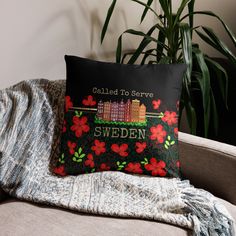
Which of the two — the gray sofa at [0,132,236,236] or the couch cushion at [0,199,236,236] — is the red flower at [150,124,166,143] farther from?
the couch cushion at [0,199,236,236]

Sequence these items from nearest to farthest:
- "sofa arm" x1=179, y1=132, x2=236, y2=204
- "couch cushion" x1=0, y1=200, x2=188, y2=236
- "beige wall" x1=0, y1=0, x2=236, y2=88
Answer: "couch cushion" x1=0, y1=200, x2=188, y2=236 < "sofa arm" x1=179, y1=132, x2=236, y2=204 < "beige wall" x1=0, y1=0, x2=236, y2=88

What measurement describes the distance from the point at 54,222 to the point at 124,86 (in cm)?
51

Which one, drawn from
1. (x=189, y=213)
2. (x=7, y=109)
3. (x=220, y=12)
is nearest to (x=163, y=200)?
(x=189, y=213)

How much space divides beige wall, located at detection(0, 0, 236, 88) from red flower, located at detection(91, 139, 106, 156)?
1.84 feet

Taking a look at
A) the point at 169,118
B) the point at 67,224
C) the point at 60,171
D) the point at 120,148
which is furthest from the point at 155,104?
the point at 67,224

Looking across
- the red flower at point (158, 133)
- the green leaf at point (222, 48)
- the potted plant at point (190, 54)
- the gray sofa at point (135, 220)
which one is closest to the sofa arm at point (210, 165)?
the gray sofa at point (135, 220)

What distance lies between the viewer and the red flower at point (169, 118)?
4.22 ft

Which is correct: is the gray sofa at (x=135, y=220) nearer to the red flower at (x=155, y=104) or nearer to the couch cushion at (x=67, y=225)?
the couch cushion at (x=67, y=225)

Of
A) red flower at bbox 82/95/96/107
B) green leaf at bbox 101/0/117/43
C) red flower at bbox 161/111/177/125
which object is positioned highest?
green leaf at bbox 101/0/117/43

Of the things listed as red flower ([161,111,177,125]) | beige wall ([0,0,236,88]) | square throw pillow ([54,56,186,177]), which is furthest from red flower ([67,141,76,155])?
beige wall ([0,0,236,88])

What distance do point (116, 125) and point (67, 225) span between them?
0.39m

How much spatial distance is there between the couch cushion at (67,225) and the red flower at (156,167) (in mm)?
244

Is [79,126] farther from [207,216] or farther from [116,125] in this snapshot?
[207,216]

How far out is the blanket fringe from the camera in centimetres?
105
